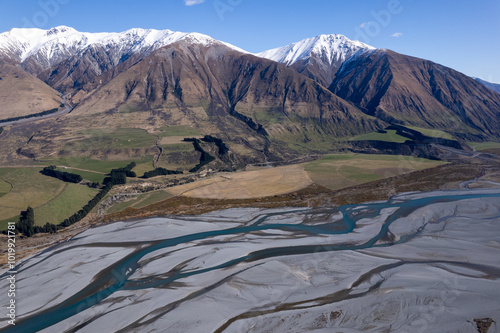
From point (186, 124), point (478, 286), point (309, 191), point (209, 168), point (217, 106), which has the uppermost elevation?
point (217, 106)

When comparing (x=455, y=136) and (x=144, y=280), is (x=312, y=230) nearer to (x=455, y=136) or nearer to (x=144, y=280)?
(x=144, y=280)

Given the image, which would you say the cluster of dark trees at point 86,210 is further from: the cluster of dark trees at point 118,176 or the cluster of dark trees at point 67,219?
the cluster of dark trees at point 118,176

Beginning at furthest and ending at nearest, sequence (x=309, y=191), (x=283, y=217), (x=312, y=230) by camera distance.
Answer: (x=309, y=191) → (x=283, y=217) → (x=312, y=230)

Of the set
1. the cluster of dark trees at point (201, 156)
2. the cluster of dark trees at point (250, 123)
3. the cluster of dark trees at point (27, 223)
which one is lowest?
the cluster of dark trees at point (27, 223)

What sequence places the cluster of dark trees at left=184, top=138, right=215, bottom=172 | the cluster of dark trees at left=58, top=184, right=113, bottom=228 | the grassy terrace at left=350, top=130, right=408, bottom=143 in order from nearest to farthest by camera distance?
the cluster of dark trees at left=58, top=184, right=113, bottom=228
the cluster of dark trees at left=184, top=138, right=215, bottom=172
the grassy terrace at left=350, top=130, right=408, bottom=143

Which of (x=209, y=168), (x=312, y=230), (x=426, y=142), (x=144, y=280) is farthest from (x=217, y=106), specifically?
(x=144, y=280)

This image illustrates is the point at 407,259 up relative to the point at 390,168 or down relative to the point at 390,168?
down

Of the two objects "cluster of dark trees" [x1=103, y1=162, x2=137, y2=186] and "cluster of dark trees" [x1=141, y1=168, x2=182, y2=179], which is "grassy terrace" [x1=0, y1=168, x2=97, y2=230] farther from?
"cluster of dark trees" [x1=141, y1=168, x2=182, y2=179]

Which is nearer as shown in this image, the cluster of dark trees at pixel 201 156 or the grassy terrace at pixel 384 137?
the cluster of dark trees at pixel 201 156

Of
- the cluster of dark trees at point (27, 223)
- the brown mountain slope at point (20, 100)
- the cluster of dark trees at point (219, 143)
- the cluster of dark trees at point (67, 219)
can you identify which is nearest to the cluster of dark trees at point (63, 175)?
the cluster of dark trees at point (67, 219)

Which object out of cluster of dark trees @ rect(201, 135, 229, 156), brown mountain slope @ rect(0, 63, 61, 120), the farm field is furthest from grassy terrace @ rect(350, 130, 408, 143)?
brown mountain slope @ rect(0, 63, 61, 120)

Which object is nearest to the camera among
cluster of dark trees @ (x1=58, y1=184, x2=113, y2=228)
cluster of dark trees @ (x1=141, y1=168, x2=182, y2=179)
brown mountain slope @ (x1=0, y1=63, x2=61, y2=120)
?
cluster of dark trees @ (x1=58, y1=184, x2=113, y2=228)
